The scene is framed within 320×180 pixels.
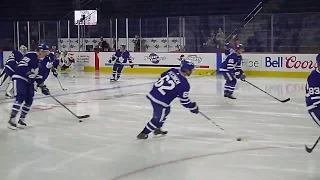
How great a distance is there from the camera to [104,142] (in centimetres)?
651

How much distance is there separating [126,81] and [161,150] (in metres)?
9.74

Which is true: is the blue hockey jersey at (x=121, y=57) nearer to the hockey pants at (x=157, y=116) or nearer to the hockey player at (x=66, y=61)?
the hockey player at (x=66, y=61)

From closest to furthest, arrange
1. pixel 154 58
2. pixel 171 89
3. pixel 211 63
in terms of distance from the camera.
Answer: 1. pixel 171 89
2. pixel 211 63
3. pixel 154 58

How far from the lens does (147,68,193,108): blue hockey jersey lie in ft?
19.9

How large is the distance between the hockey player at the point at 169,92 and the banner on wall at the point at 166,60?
11610mm

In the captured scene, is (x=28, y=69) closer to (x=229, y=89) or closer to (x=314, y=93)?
(x=314, y=93)

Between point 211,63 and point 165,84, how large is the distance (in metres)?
11.8

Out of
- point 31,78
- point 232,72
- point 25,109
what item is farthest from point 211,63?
point 31,78

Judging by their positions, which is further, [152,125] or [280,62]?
[280,62]

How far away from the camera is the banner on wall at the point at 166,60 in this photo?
17.9 meters

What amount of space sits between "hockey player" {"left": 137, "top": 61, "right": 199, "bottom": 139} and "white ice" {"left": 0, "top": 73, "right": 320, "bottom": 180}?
0.31 m

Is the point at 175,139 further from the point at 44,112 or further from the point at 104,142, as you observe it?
the point at 44,112

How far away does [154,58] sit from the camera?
19234 millimetres

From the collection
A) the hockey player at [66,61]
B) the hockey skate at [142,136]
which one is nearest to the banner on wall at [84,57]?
the hockey player at [66,61]
